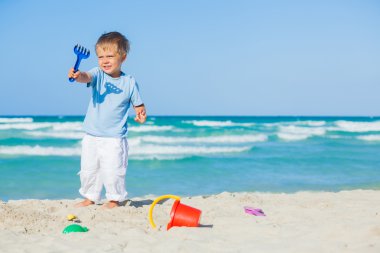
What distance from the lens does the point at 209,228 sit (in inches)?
152

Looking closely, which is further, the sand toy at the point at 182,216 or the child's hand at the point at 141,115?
the child's hand at the point at 141,115

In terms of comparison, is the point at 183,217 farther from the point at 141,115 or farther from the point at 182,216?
the point at 141,115

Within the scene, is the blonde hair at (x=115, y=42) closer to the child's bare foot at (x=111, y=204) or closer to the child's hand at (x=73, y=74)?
the child's hand at (x=73, y=74)

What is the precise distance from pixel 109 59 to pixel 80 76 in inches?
17.8

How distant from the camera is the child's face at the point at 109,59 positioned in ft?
15.1

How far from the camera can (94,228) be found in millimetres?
3908

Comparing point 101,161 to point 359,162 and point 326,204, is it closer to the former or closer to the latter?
point 326,204

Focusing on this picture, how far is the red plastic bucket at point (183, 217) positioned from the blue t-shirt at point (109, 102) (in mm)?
1199

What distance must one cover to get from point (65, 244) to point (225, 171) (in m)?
6.56

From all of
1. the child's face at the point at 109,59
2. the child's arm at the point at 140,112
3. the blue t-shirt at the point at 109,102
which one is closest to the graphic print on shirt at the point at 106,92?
the blue t-shirt at the point at 109,102

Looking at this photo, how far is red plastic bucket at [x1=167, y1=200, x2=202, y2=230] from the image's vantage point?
12.5 ft

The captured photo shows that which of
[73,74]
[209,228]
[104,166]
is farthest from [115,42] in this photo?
[209,228]

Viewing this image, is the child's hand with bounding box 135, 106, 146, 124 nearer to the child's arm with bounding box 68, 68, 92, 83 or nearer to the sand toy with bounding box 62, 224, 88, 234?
the child's arm with bounding box 68, 68, 92, 83

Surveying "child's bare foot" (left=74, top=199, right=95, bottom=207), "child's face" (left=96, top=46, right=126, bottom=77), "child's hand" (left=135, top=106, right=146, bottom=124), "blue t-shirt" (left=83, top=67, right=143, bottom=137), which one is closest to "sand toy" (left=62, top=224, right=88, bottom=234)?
"child's bare foot" (left=74, top=199, right=95, bottom=207)
